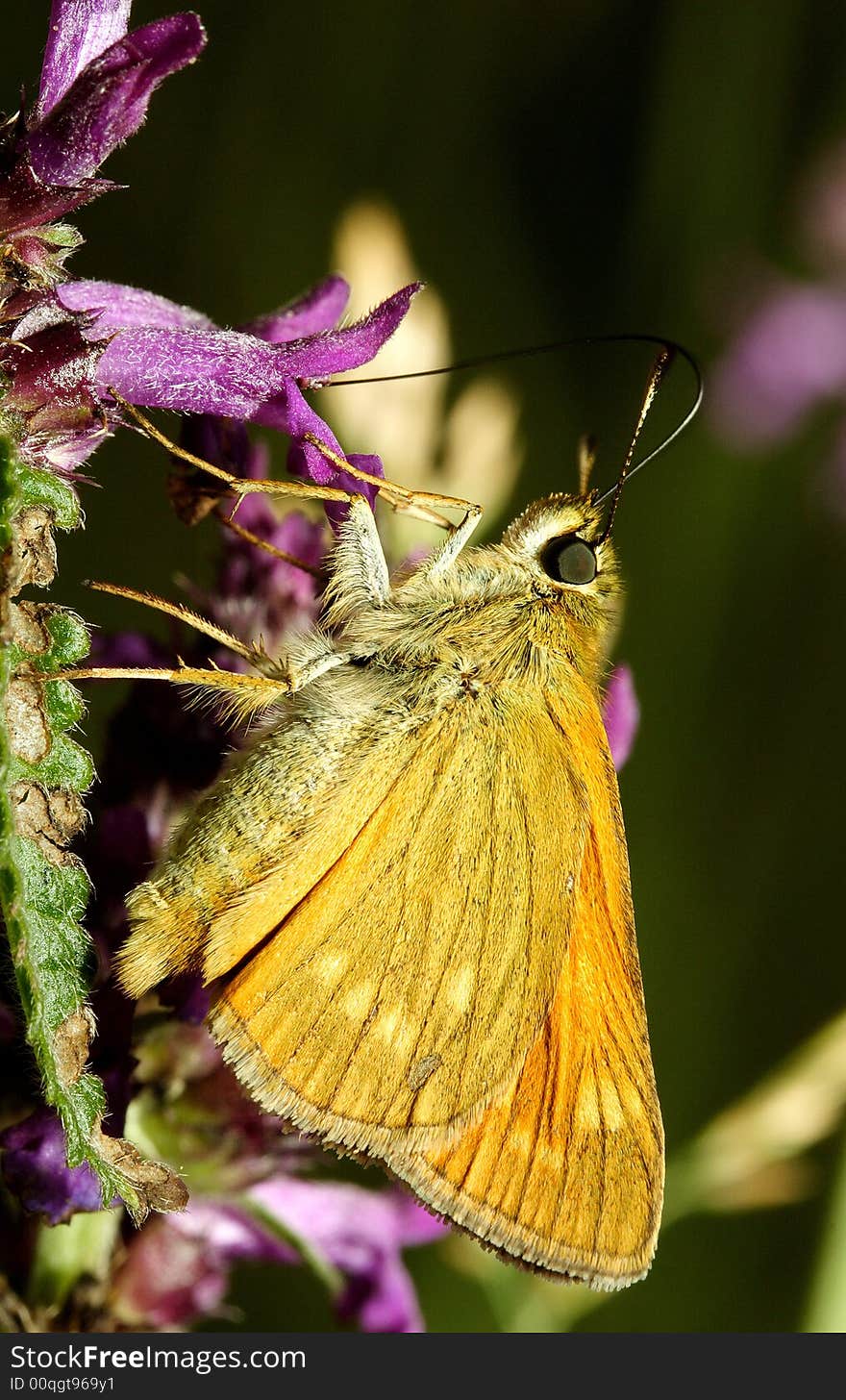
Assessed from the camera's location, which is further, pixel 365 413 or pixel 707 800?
pixel 707 800

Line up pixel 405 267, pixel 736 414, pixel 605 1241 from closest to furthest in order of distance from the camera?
pixel 605 1241 → pixel 405 267 → pixel 736 414

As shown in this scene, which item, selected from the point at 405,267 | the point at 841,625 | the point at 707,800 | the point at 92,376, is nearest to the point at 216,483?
the point at 92,376

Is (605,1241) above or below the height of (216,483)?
below

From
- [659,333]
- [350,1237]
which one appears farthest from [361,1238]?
[659,333]

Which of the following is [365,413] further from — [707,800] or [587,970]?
[707,800]

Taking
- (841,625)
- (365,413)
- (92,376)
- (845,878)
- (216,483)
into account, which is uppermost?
(92,376)

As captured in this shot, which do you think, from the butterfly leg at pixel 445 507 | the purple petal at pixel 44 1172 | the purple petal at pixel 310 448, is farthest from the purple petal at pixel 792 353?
the purple petal at pixel 44 1172

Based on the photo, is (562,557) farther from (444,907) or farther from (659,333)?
(659,333)
